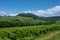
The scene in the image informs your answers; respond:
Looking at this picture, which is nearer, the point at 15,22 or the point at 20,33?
the point at 20,33

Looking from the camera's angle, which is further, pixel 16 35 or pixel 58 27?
pixel 58 27

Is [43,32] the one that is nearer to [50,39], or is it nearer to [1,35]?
[50,39]

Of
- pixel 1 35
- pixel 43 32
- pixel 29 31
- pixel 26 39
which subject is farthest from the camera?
pixel 43 32

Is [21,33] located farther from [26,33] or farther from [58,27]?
[58,27]

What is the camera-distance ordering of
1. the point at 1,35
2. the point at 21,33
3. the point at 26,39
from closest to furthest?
the point at 1,35 < the point at 26,39 < the point at 21,33

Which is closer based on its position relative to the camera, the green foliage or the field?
the field

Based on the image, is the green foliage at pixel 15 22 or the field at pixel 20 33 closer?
the field at pixel 20 33

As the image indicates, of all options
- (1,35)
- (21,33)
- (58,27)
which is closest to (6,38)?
(1,35)

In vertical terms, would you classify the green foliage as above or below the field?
above

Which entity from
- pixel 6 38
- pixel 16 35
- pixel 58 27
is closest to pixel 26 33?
pixel 16 35

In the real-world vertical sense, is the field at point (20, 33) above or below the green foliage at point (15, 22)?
below

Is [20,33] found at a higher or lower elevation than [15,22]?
lower

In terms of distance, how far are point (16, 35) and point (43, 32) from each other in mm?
11386

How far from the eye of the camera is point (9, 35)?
29.8 m
